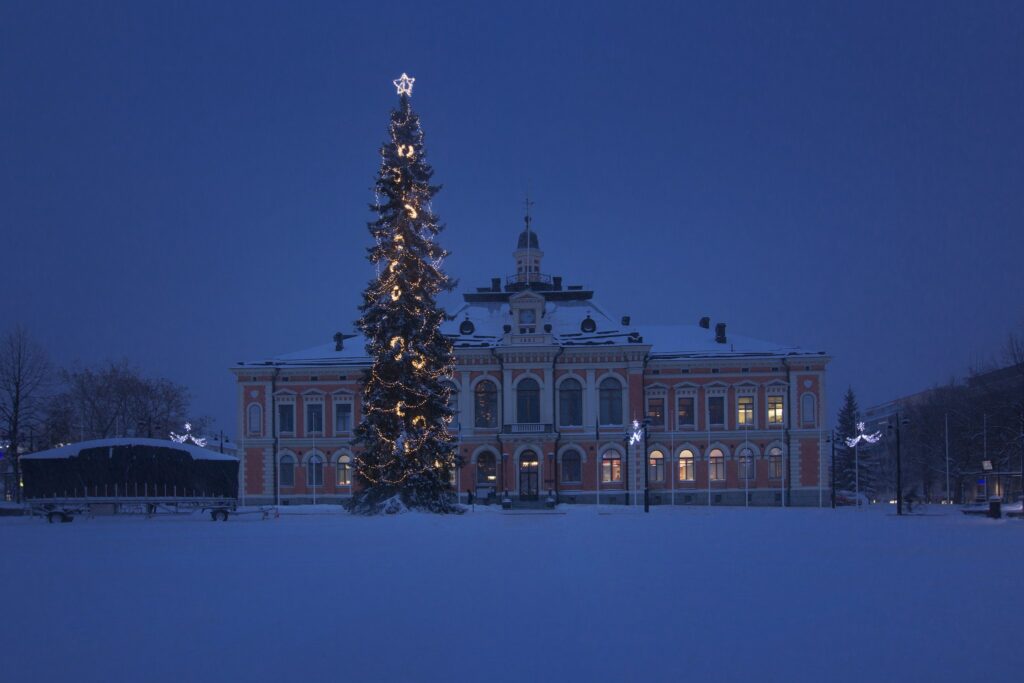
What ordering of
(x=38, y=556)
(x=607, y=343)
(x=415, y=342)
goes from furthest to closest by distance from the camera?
(x=607, y=343) < (x=415, y=342) < (x=38, y=556)

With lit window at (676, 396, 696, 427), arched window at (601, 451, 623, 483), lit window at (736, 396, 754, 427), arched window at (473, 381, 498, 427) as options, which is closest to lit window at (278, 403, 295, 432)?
arched window at (473, 381, 498, 427)

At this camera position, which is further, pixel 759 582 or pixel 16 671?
pixel 759 582

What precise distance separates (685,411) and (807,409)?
7402 mm

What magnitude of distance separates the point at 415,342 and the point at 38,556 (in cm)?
2062

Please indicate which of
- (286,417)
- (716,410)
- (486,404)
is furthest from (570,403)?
(286,417)

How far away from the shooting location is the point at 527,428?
55312mm

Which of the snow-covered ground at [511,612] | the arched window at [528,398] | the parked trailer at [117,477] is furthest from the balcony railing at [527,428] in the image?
the snow-covered ground at [511,612]

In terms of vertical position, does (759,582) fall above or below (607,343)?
below

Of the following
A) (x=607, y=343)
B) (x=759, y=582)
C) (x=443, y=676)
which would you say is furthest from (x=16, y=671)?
(x=607, y=343)

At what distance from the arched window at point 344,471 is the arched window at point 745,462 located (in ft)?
78.9

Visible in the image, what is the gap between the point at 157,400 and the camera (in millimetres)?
67125

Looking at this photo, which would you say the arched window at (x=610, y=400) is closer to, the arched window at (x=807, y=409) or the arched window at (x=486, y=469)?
the arched window at (x=486, y=469)

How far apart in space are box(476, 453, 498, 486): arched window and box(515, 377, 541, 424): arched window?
3.18 metres

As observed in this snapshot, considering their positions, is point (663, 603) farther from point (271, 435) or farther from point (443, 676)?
point (271, 435)
